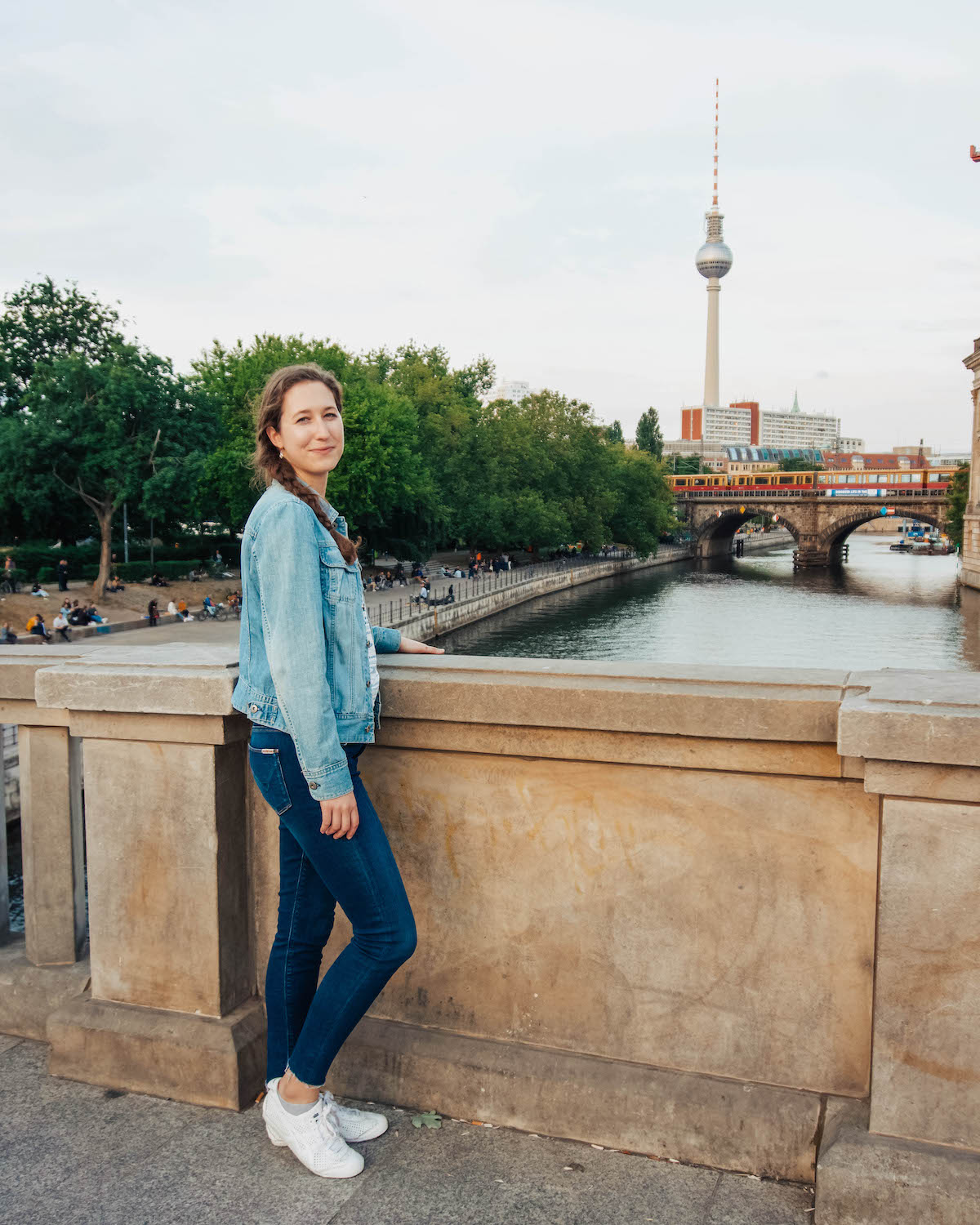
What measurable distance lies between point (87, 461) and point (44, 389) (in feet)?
10.6

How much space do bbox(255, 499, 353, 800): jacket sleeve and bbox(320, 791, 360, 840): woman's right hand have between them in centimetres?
2

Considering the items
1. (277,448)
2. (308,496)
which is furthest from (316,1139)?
(277,448)

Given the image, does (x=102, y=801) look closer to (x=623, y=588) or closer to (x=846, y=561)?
(x=623, y=588)

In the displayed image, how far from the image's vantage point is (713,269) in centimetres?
19650

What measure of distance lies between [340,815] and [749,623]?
45063 millimetres

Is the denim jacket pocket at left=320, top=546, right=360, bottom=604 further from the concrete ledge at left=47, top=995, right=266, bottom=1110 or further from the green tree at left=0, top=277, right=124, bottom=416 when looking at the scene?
the green tree at left=0, top=277, right=124, bottom=416

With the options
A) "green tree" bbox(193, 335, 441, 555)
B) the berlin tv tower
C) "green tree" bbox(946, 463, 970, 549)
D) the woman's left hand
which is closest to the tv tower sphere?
the berlin tv tower

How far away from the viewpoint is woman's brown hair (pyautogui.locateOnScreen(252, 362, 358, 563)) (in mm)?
2475

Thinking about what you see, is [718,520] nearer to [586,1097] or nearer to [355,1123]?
[586,1097]

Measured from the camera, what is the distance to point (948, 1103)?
2.20 metres

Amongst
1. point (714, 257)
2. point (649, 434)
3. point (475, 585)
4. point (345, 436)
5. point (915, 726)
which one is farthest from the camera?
point (714, 257)

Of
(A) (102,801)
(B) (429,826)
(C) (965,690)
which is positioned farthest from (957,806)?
Result: (A) (102,801)

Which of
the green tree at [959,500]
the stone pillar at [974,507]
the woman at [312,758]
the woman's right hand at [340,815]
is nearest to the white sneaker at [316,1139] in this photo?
the woman at [312,758]

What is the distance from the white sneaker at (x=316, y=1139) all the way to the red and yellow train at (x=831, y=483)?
9099cm
